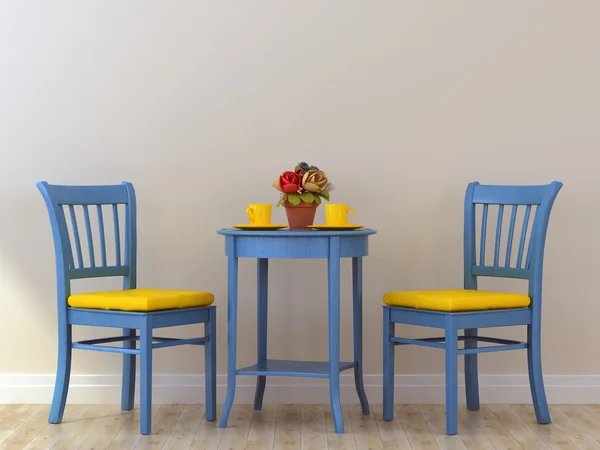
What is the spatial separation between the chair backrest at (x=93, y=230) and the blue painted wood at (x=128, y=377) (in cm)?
21

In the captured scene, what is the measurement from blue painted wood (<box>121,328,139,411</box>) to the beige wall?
19 cm

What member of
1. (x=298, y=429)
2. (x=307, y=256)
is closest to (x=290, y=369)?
(x=298, y=429)

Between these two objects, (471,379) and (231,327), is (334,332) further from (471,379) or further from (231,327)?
(471,379)

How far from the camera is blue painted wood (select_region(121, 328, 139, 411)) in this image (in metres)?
3.16

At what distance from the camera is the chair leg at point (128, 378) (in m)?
3.16

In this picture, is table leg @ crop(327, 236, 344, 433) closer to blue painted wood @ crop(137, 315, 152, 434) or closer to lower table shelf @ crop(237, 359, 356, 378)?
lower table shelf @ crop(237, 359, 356, 378)

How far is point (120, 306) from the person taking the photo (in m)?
2.78

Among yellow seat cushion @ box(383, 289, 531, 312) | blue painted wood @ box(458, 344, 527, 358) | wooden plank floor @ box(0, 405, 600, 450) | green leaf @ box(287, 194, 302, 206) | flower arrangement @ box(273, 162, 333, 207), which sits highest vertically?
flower arrangement @ box(273, 162, 333, 207)

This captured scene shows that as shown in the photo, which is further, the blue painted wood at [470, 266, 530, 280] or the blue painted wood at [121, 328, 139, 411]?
the blue painted wood at [121, 328, 139, 411]

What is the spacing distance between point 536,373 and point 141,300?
140 cm

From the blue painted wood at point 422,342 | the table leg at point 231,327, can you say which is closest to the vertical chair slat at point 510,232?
the blue painted wood at point 422,342

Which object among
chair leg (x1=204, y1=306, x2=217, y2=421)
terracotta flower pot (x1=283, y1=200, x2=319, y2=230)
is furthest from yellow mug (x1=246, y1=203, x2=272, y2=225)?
chair leg (x1=204, y1=306, x2=217, y2=421)

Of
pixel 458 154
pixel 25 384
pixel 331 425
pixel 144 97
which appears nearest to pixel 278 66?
pixel 144 97

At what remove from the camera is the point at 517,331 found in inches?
132
